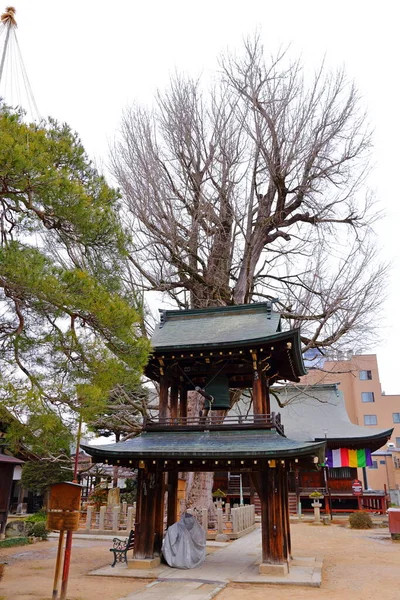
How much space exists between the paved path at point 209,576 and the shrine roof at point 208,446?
7.83ft

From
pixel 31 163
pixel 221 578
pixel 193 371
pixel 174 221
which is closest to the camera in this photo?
pixel 31 163

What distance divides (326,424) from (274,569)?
18.5 m

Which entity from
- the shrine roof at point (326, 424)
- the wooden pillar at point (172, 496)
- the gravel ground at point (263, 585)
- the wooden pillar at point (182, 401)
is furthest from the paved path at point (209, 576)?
the shrine roof at point (326, 424)

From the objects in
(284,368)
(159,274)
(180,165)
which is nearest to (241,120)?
(180,165)

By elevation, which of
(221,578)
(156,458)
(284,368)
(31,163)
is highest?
(31,163)

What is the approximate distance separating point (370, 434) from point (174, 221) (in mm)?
16433

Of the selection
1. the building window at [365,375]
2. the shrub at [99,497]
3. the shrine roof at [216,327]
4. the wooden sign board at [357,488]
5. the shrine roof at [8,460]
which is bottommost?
the shrub at [99,497]

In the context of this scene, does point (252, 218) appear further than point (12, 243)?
Yes

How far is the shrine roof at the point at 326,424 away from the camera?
24.4m

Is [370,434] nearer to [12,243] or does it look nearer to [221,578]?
[221,578]

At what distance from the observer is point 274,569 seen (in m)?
9.59

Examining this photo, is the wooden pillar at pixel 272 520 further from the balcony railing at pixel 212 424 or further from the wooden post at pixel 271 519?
the balcony railing at pixel 212 424

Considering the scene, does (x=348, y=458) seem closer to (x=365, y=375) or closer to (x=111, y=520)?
(x=111, y=520)

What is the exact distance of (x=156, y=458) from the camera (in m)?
9.95
